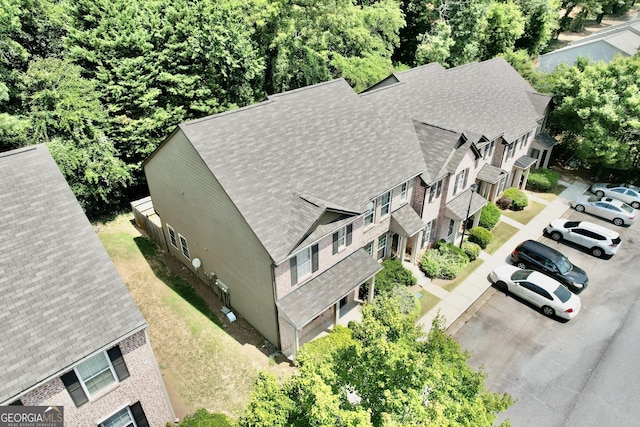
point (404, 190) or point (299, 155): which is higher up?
point (299, 155)

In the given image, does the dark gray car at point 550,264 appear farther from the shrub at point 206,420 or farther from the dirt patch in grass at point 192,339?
the shrub at point 206,420

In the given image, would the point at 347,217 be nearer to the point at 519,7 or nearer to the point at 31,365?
the point at 31,365

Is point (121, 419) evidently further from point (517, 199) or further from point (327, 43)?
point (327, 43)

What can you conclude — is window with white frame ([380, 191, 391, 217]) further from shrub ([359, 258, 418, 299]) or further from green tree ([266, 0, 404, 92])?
green tree ([266, 0, 404, 92])

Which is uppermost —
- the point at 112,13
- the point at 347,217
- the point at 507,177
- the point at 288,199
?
the point at 112,13

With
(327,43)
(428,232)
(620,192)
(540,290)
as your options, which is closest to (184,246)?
(428,232)

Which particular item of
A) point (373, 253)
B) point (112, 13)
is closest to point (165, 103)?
point (112, 13)

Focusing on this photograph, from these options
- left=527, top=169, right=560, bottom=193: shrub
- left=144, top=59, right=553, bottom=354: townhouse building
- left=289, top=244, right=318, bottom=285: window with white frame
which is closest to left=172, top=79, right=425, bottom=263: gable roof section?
left=144, top=59, right=553, bottom=354: townhouse building
